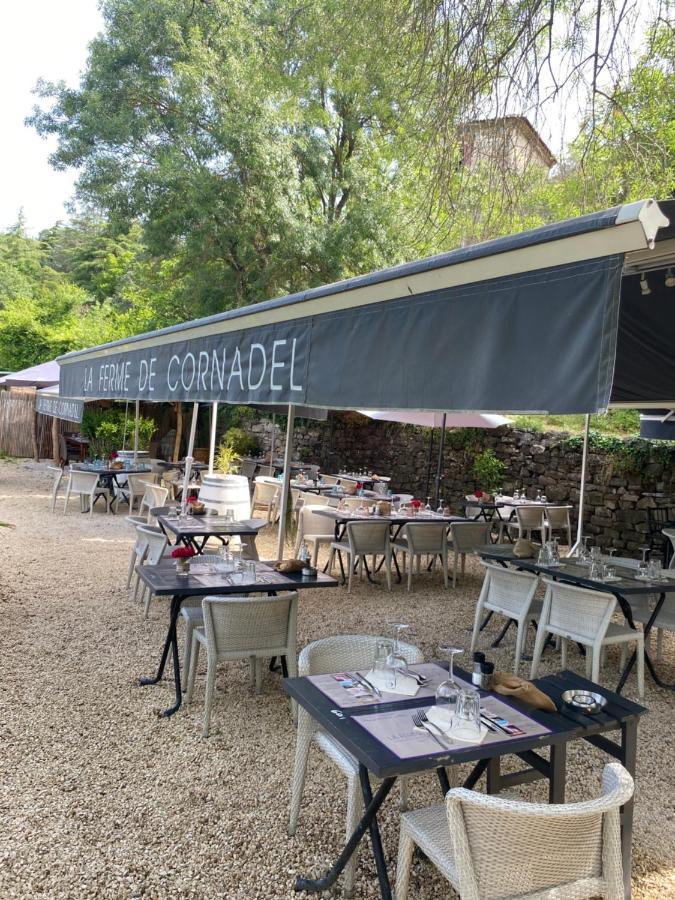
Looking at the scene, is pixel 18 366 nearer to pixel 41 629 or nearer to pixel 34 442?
pixel 34 442

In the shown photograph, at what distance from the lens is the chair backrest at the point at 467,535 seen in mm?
7102

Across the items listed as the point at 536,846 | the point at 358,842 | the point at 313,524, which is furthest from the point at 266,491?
the point at 536,846

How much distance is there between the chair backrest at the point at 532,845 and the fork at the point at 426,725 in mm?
328

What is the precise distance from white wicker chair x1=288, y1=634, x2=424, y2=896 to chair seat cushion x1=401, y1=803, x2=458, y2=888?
284mm

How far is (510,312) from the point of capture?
1.90 m

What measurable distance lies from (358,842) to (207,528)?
3767 millimetres

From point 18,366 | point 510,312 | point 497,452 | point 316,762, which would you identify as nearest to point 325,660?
point 316,762

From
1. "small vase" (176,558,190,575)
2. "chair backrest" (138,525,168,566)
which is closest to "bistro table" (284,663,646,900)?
"small vase" (176,558,190,575)

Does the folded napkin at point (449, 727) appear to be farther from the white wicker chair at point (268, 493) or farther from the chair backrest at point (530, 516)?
the white wicker chair at point (268, 493)

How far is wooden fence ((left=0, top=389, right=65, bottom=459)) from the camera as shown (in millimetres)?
17797

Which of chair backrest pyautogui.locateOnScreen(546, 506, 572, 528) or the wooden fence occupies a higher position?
the wooden fence

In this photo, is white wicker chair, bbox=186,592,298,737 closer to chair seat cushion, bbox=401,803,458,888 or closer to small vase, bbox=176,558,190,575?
small vase, bbox=176,558,190,575

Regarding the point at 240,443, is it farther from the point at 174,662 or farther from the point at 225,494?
the point at 174,662

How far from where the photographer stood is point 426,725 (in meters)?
2.11
